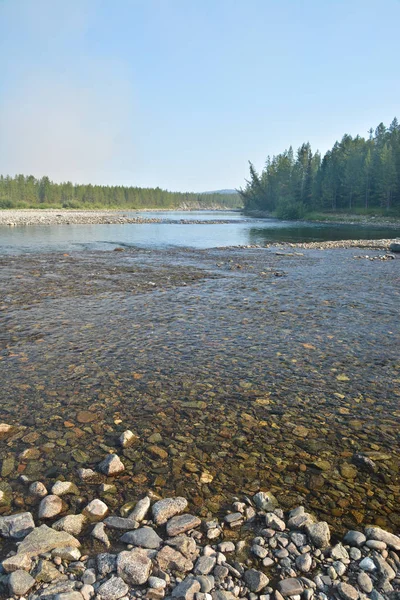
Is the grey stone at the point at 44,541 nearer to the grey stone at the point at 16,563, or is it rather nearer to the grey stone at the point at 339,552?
the grey stone at the point at 16,563

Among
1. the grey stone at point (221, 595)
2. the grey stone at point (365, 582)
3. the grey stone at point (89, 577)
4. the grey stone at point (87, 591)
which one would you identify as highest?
the grey stone at point (87, 591)

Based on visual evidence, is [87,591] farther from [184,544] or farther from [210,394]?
[210,394]

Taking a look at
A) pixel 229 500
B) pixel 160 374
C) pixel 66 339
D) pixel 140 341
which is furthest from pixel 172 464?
pixel 66 339

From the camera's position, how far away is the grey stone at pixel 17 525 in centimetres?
418

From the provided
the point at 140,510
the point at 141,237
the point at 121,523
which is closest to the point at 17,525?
the point at 121,523

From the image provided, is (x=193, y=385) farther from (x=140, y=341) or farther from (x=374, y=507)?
(x=374, y=507)

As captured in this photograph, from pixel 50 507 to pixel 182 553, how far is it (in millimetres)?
1725

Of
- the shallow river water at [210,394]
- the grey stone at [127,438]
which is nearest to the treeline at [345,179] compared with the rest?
the shallow river water at [210,394]

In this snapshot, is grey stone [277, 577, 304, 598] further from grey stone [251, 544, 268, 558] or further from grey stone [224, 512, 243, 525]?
grey stone [224, 512, 243, 525]

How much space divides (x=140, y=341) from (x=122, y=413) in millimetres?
3976

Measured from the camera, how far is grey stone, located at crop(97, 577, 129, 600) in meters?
3.46

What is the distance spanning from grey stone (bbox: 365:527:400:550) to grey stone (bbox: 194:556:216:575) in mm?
1802

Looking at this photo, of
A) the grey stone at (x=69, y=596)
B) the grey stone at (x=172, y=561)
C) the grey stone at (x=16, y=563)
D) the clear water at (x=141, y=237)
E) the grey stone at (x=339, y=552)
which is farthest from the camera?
the clear water at (x=141, y=237)

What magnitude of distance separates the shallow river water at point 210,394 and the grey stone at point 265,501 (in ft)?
0.78
